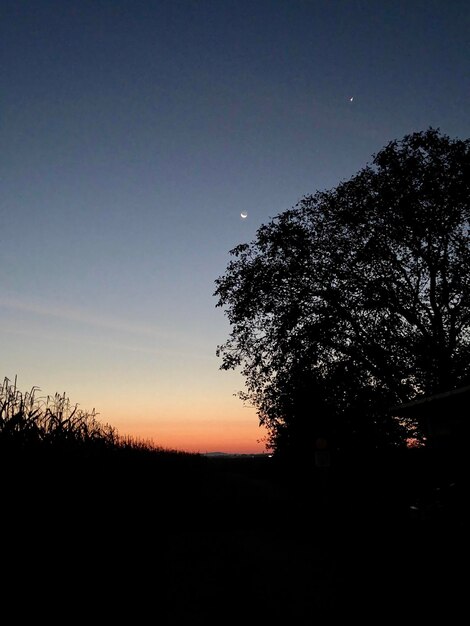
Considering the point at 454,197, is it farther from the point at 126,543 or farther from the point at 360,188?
the point at 126,543

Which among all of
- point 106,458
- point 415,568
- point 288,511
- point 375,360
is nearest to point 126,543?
point 106,458

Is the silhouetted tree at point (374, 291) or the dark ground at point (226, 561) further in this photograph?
the silhouetted tree at point (374, 291)

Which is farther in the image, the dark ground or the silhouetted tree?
the silhouetted tree

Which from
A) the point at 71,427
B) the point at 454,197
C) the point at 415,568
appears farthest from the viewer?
the point at 454,197

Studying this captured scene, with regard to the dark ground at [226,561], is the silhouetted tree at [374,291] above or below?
above

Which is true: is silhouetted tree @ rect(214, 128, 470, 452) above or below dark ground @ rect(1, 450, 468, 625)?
above

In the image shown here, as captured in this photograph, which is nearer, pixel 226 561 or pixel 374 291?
pixel 226 561

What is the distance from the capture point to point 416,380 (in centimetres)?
1761

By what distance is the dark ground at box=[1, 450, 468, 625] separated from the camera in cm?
529

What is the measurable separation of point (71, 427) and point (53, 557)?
9.40 ft

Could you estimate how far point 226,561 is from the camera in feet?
29.5

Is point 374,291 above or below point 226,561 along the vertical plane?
above

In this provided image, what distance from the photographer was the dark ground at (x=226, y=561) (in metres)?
5.29

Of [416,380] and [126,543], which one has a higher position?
[416,380]
